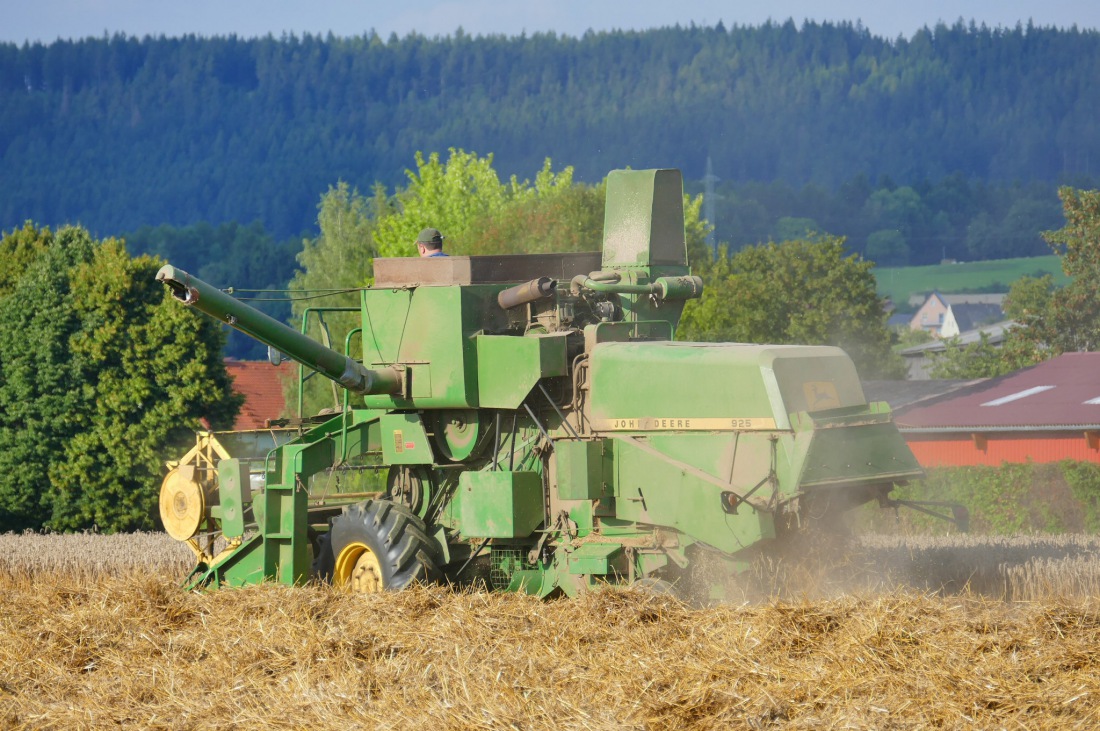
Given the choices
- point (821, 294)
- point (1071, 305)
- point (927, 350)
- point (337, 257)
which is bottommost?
point (927, 350)

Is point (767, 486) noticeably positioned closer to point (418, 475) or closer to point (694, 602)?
point (694, 602)

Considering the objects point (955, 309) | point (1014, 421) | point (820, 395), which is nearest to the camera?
point (820, 395)

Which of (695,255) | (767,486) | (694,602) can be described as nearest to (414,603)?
(694,602)

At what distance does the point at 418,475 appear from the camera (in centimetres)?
1401

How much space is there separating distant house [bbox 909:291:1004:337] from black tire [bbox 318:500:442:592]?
131840mm

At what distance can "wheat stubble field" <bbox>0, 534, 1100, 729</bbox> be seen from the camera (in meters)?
8.18

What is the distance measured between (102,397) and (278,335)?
60.2 feet

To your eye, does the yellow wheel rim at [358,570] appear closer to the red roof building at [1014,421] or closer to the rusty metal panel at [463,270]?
the rusty metal panel at [463,270]

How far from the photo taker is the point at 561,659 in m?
9.57

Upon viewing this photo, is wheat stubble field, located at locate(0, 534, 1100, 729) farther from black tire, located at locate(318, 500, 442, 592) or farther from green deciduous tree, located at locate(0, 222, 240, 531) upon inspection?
green deciduous tree, located at locate(0, 222, 240, 531)

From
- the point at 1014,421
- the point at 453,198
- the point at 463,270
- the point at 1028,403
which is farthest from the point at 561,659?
the point at 453,198

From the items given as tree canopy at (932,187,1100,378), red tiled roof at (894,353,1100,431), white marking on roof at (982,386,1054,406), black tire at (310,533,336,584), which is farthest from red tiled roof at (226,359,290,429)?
black tire at (310,533,336,584)

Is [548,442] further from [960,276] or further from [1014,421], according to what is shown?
[960,276]

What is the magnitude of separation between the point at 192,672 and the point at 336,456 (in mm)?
4332
